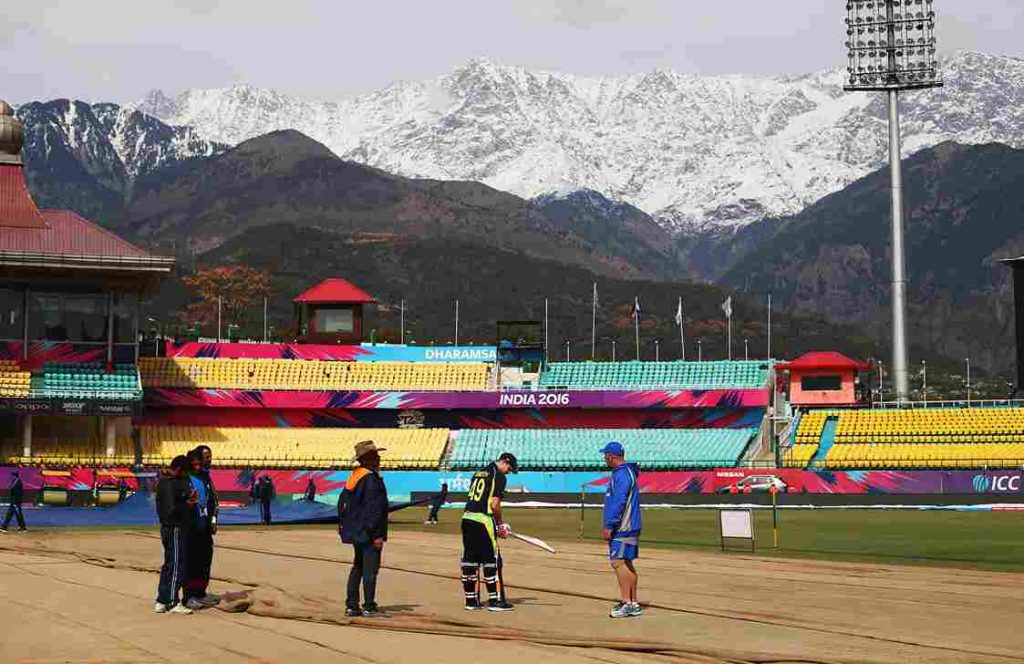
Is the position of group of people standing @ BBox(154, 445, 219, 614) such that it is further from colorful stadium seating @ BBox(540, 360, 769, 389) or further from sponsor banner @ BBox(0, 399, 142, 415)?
colorful stadium seating @ BBox(540, 360, 769, 389)

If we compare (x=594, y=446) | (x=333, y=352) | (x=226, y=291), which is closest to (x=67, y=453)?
(x=333, y=352)

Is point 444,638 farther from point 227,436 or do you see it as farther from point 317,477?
point 227,436

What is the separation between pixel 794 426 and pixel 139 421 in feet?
108

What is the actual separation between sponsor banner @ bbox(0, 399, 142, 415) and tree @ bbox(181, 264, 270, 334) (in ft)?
278

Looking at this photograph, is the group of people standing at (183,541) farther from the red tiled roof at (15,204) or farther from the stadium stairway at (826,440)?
Answer: the red tiled roof at (15,204)

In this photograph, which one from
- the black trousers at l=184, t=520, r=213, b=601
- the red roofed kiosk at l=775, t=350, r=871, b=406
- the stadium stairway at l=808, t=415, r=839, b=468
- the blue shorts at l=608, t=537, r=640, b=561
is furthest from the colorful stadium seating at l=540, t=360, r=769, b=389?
the blue shorts at l=608, t=537, r=640, b=561

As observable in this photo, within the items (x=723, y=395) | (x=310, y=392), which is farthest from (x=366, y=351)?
(x=723, y=395)

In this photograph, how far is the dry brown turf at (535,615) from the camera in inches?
610

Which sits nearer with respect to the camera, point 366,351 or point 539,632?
point 539,632

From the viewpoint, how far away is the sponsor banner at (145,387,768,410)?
254 feet

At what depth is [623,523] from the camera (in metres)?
18.9

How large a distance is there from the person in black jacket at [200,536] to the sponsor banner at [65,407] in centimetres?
4887

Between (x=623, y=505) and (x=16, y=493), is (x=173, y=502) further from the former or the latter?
(x=16, y=493)

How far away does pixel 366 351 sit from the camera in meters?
82.3
